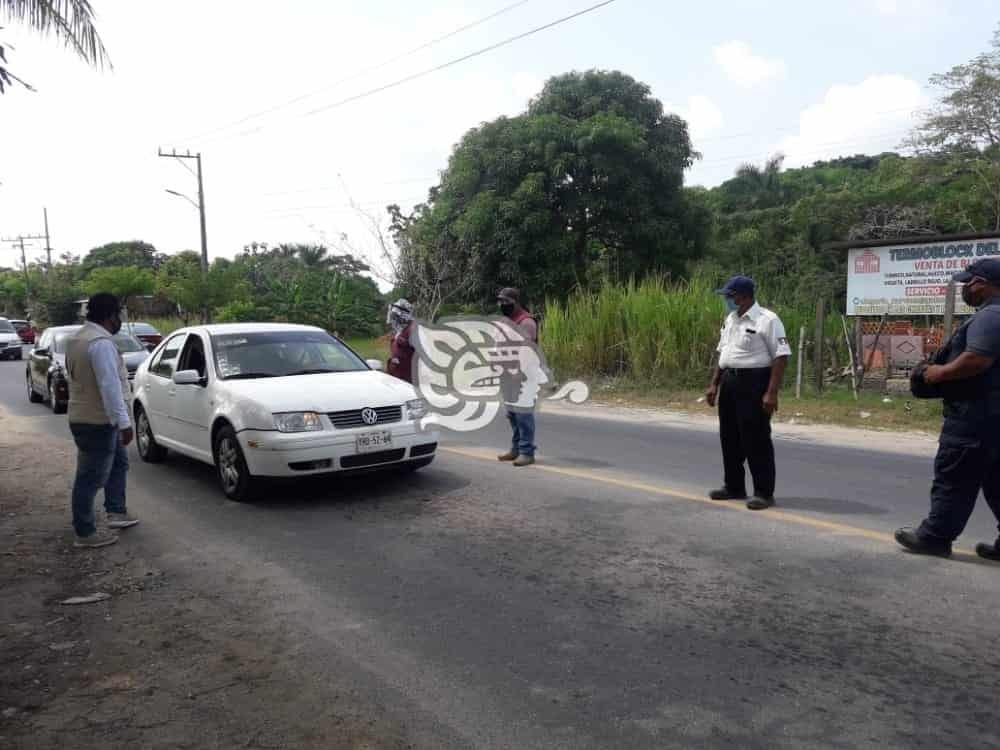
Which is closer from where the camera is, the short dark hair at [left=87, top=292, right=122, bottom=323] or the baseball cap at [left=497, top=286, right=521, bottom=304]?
the short dark hair at [left=87, top=292, right=122, bottom=323]

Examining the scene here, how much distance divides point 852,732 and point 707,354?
13.0 meters

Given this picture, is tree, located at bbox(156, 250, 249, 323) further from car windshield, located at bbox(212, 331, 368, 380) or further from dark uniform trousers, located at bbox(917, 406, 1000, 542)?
dark uniform trousers, located at bbox(917, 406, 1000, 542)

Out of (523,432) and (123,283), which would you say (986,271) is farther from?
(123,283)

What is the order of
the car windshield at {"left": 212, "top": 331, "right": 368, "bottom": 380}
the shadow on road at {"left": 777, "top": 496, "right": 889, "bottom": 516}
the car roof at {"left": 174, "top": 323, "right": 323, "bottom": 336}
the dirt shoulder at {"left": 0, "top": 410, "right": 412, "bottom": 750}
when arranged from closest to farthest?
the dirt shoulder at {"left": 0, "top": 410, "right": 412, "bottom": 750} < the shadow on road at {"left": 777, "top": 496, "right": 889, "bottom": 516} < the car windshield at {"left": 212, "top": 331, "right": 368, "bottom": 380} < the car roof at {"left": 174, "top": 323, "right": 323, "bottom": 336}

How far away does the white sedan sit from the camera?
255 inches

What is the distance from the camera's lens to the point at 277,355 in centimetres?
762

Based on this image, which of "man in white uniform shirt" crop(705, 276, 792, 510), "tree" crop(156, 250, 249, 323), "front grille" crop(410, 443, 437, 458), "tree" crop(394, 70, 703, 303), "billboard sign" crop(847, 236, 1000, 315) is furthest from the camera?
"tree" crop(156, 250, 249, 323)

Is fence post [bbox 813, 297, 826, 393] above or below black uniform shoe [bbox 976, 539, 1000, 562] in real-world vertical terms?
above

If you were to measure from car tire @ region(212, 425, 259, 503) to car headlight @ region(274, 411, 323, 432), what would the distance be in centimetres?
47

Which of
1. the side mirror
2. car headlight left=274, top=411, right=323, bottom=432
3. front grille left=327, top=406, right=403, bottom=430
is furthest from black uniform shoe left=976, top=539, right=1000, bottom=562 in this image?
the side mirror

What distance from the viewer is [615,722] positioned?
3119 millimetres

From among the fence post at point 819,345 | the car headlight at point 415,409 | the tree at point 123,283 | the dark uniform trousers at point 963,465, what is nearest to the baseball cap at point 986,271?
the dark uniform trousers at point 963,465

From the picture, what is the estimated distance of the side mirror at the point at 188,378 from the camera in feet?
23.7

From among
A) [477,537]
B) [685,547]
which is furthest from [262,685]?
[685,547]
